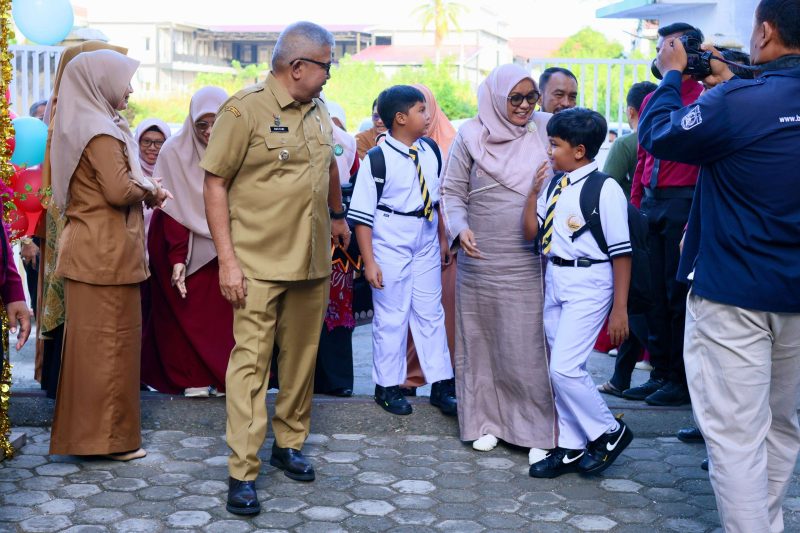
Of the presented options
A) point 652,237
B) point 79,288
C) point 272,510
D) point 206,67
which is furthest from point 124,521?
point 206,67

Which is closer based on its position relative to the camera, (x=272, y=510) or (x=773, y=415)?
(x=773, y=415)

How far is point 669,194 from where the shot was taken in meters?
5.68

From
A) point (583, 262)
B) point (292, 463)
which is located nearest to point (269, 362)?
point (292, 463)

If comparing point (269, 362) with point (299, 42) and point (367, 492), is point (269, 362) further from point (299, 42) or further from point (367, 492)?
point (299, 42)

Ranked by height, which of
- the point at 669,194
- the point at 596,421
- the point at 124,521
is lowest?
the point at 124,521

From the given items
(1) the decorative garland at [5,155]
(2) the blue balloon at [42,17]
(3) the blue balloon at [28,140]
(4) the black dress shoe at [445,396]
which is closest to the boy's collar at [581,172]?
(4) the black dress shoe at [445,396]

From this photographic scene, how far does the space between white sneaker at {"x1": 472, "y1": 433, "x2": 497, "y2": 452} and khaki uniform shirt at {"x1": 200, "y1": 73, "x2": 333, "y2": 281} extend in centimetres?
130

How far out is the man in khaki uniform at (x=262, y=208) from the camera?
14.0 feet

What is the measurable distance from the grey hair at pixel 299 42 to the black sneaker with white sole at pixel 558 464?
2.15 meters

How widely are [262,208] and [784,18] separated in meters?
2.20

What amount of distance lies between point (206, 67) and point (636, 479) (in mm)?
65545

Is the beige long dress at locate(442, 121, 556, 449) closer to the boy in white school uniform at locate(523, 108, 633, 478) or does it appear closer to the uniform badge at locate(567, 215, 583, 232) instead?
the boy in white school uniform at locate(523, 108, 633, 478)

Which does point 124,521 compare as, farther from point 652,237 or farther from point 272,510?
point 652,237

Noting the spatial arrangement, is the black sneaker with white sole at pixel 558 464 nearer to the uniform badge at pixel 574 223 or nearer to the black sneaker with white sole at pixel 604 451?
the black sneaker with white sole at pixel 604 451
